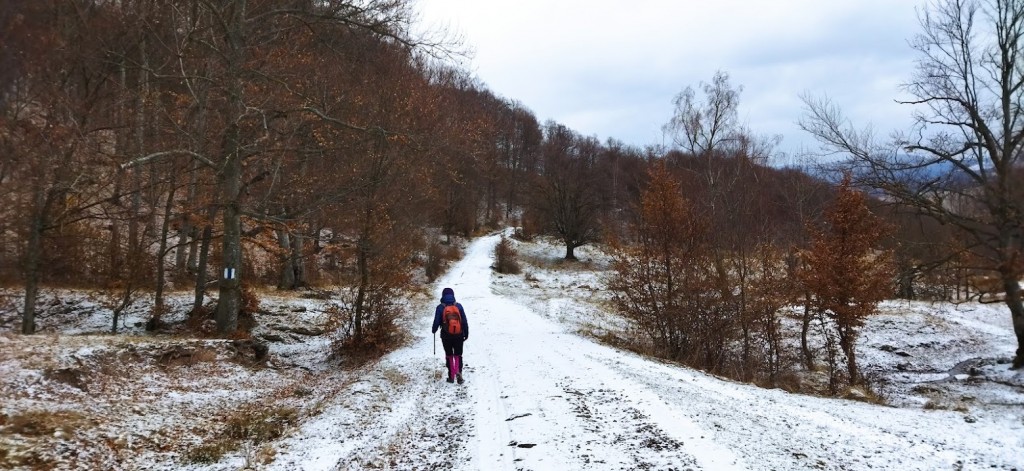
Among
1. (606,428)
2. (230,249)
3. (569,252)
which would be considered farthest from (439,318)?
(569,252)

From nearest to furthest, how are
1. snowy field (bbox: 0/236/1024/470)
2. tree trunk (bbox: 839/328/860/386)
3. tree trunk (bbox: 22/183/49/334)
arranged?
snowy field (bbox: 0/236/1024/470)
tree trunk (bbox: 22/183/49/334)
tree trunk (bbox: 839/328/860/386)

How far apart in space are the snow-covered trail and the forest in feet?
15.0

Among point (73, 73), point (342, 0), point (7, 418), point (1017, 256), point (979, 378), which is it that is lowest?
point (979, 378)

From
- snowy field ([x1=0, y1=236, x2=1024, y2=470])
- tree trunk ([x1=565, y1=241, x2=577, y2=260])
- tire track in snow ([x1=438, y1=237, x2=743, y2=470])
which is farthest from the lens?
tree trunk ([x1=565, y1=241, x2=577, y2=260])

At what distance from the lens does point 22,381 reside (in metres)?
6.46

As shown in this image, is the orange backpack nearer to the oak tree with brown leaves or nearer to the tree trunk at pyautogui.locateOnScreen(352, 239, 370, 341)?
the tree trunk at pyautogui.locateOnScreen(352, 239, 370, 341)

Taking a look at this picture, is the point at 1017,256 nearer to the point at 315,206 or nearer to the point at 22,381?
the point at 315,206

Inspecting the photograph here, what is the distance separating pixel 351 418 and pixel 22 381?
13.4 feet

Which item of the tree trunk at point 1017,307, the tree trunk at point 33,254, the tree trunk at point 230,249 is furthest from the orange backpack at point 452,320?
the tree trunk at point 1017,307

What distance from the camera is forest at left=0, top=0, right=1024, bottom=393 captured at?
1145 cm

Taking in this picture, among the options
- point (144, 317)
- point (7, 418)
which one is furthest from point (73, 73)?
point (7, 418)

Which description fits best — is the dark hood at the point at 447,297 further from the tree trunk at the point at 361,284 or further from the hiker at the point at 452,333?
the tree trunk at the point at 361,284

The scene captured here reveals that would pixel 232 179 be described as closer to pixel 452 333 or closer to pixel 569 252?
pixel 452 333

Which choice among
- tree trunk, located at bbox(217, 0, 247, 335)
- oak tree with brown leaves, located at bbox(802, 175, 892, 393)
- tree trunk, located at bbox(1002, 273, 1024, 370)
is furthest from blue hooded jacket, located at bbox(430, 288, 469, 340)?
tree trunk, located at bbox(1002, 273, 1024, 370)
